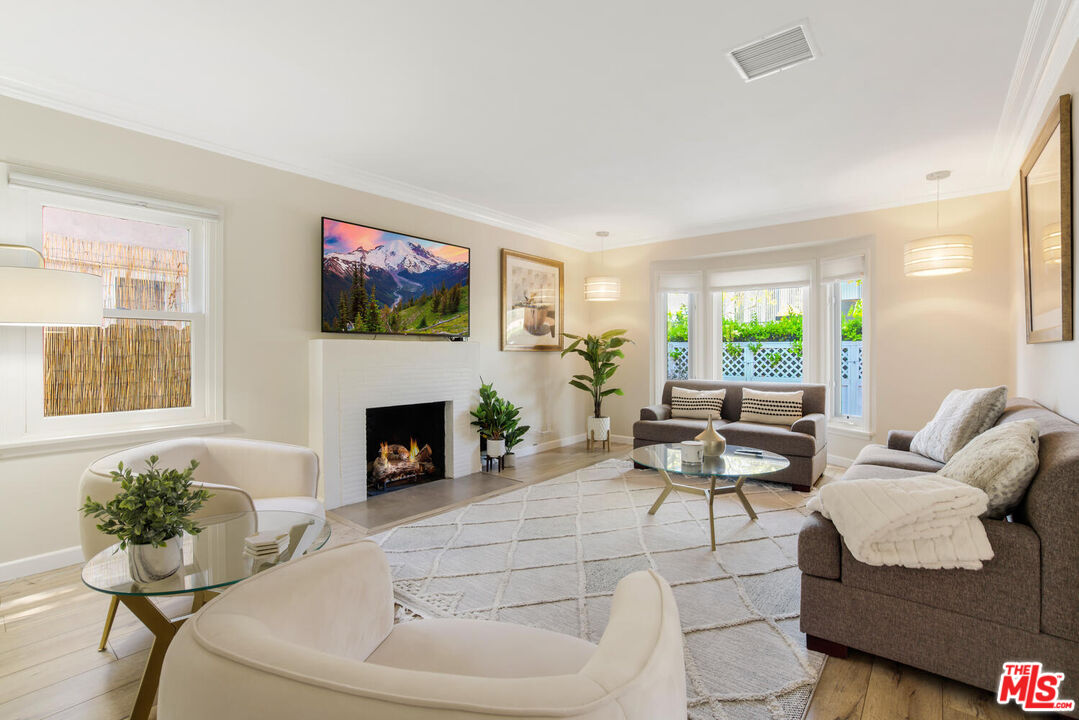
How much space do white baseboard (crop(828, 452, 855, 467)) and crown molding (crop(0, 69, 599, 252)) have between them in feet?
11.7

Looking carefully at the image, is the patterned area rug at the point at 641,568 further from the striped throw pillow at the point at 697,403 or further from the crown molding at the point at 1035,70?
the crown molding at the point at 1035,70

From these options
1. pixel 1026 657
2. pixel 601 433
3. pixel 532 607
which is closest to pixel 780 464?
pixel 1026 657

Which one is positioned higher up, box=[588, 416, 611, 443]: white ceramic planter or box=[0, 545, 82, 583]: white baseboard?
box=[588, 416, 611, 443]: white ceramic planter

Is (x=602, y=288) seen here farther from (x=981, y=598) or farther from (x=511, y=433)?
(x=981, y=598)

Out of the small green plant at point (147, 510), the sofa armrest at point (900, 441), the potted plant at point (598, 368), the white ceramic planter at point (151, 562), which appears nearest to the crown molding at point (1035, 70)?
the sofa armrest at point (900, 441)

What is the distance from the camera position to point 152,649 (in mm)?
1633

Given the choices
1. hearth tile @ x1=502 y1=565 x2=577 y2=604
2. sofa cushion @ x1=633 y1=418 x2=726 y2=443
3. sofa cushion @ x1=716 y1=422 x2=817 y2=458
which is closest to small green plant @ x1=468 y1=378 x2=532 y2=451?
sofa cushion @ x1=633 y1=418 x2=726 y2=443

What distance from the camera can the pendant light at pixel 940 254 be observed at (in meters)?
3.75

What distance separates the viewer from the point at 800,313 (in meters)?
5.48

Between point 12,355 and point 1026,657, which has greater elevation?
point 12,355

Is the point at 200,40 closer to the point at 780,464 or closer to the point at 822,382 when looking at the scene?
the point at 780,464

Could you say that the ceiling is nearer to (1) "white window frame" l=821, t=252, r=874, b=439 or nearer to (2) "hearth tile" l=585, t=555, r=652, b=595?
(1) "white window frame" l=821, t=252, r=874, b=439

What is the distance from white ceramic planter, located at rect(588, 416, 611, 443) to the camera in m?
5.91

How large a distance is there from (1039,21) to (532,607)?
336 centimetres
